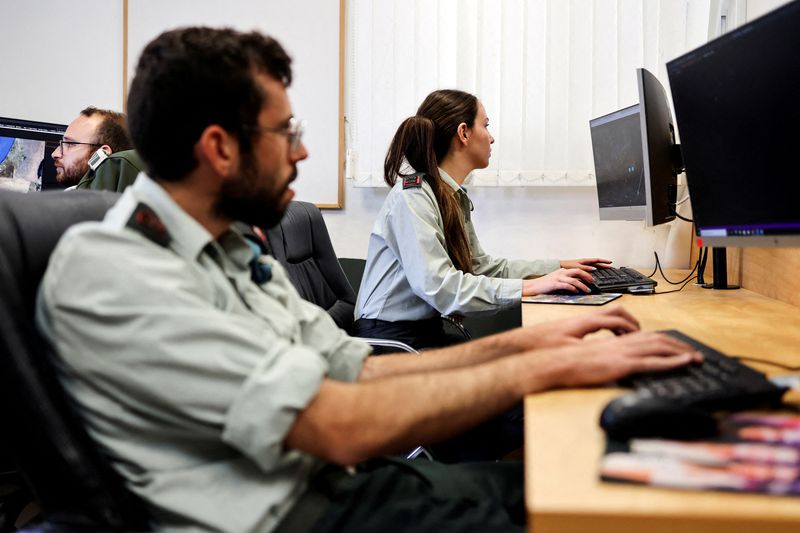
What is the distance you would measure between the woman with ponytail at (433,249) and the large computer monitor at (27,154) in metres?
1.24

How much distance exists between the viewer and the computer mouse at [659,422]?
0.62 m

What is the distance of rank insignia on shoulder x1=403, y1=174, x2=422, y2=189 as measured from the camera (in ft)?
6.66

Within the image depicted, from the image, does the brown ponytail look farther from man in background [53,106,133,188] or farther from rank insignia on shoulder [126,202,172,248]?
A: rank insignia on shoulder [126,202,172,248]

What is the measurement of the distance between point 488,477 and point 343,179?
2.16 meters

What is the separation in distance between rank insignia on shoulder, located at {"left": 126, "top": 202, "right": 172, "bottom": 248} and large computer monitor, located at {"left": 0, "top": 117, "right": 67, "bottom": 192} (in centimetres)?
171

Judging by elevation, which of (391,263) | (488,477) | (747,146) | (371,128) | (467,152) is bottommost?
(488,477)

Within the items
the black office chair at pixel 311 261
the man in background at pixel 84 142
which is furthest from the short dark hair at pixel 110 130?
the black office chair at pixel 311 261

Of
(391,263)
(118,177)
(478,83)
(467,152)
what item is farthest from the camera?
(478,83)

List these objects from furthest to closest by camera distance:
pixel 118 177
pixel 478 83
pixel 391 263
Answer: pixel 478 83
pixel 118 177
pixel 391 263

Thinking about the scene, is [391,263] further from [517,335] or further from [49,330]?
[49,330]

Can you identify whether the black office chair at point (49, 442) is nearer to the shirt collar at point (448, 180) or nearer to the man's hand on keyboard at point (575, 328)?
the man's hand on keyboard at point (575, 328)

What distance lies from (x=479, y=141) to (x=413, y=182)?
0.45 meters

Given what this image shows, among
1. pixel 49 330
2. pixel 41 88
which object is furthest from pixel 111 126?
pixel 49 330

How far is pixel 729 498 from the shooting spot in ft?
1.66
